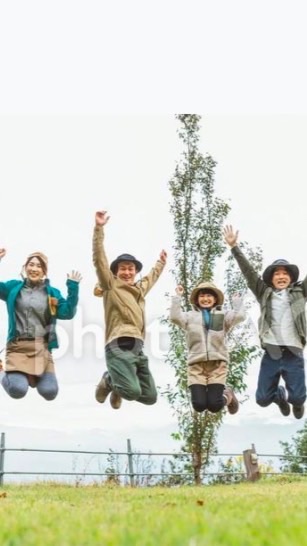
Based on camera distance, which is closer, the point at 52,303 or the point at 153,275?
the point at 52,303

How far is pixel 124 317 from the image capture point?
339 inches

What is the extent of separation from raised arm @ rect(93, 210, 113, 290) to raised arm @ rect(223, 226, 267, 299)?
57.3 inches

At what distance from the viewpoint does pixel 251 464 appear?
16.6 meters

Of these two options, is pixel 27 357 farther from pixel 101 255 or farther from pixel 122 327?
pixel 101 255

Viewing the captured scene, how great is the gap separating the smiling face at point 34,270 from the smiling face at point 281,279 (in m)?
2.75

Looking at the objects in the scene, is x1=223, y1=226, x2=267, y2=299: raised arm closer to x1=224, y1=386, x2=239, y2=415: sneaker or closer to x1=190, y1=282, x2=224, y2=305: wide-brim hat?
x1=190, y1=282, x2=224, y2=305: wide-brim hat

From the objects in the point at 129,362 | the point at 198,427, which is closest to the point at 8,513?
the point at 129,362

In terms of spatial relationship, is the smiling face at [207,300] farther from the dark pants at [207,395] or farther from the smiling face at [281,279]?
the dark pants at [207,395]

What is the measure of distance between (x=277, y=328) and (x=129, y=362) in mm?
1753

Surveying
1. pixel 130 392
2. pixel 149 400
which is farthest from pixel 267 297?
pixel 130 392

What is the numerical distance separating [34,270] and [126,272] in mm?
1089

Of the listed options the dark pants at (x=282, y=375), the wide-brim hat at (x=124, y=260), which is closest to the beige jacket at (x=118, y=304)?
the wide-brim hat at (x=124, y=260)

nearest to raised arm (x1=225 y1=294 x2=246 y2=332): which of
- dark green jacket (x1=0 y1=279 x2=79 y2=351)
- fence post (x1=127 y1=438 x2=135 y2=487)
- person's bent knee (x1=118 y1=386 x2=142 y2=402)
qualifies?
person's bent knee (x1=118 y1=386 x2=142 y2=402)

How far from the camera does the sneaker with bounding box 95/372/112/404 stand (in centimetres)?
895
